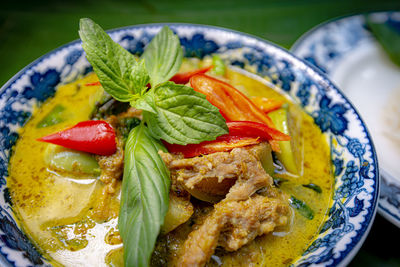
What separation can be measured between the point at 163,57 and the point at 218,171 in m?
1.12

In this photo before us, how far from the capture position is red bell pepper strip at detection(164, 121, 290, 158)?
2.22 metres

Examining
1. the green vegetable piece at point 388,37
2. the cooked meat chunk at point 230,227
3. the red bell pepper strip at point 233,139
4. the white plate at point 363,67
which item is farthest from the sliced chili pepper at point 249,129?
the green vegetable piece at point 388,37

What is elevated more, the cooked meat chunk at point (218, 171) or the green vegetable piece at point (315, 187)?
the cooked meat chunk at point (218, 171)

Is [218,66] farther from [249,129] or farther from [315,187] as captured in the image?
[315,187]

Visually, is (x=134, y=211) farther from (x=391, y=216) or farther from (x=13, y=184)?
(x=391, y=216)

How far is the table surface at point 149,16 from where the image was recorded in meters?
3.85

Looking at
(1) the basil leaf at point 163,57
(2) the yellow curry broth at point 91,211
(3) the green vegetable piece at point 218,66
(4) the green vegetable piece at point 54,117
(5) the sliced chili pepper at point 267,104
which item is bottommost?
(2) the yellow curry broth at point 91,211

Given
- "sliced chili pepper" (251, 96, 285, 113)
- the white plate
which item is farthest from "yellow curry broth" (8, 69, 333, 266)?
the white plate

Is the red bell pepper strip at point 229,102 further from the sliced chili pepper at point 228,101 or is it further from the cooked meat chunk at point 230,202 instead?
the cooked meat chunk at point 230,202

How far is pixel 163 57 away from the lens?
2.73 m

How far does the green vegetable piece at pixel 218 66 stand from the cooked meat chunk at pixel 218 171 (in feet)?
3.75

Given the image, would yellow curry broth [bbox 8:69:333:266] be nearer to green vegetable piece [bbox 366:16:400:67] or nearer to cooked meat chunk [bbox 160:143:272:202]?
cooked meat chunk [bbox 160:143:272:202]

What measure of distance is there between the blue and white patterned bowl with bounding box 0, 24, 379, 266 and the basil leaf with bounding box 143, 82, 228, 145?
0.89 m

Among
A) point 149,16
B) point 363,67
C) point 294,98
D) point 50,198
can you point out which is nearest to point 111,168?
point 50,198
